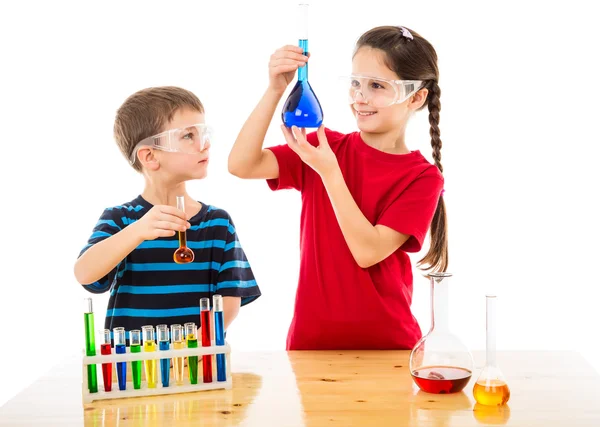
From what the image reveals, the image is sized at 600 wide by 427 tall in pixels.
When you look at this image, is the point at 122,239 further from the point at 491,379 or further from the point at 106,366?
the point at 491,379

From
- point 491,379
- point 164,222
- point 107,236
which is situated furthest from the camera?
point 107,236

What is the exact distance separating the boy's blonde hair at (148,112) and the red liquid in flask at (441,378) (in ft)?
3.21

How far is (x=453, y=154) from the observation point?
341 cm

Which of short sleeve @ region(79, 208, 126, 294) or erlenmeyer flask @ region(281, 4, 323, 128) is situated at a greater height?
erlenmeyer flask @ region(281, 4, 323, 128)

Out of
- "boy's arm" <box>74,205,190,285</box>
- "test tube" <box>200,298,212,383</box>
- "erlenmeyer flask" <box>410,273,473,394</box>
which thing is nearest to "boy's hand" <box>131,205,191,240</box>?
"boy's arm" <box>74,205,190,285</box>

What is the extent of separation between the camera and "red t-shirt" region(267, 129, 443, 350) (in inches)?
81.0

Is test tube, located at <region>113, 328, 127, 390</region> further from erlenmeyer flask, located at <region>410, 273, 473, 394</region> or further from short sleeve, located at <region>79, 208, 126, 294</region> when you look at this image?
erlenmeyer flask, located at <region>410, 273, 473, 394</region>

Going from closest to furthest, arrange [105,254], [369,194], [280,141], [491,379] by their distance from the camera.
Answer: [491,379] < [105,254] < [369,194] < [280,141]

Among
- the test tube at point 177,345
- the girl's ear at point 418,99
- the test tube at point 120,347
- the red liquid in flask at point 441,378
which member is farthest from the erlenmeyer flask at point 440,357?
the girl's ear at point 418,99

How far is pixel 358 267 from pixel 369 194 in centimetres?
19

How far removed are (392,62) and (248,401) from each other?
0.97 metres

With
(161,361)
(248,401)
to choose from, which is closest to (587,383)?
(248,401)

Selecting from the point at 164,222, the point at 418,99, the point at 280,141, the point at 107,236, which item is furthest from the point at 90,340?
the point at 280,141

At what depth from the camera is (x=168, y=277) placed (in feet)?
6.87
